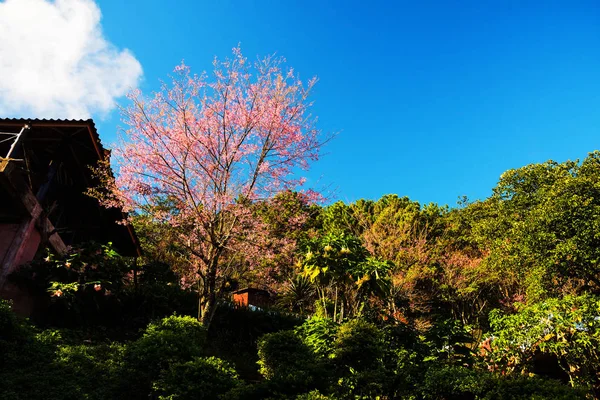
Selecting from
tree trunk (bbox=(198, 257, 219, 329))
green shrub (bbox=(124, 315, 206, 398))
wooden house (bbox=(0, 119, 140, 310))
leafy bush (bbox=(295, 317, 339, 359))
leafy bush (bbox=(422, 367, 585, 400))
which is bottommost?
leafy bush (bbox=(422, 367, 585, 400))

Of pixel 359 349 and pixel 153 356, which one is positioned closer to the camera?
pixel 153 356

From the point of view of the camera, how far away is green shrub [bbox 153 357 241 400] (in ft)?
14.3

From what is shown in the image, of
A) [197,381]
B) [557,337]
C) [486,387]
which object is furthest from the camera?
[557,337]

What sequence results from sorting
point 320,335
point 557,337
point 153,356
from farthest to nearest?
point 320,335, point 557,337, point 153,356

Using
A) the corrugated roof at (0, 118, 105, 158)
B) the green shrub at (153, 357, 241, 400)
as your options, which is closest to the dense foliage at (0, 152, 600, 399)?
the green shrub at (153, 357, 241, 400)

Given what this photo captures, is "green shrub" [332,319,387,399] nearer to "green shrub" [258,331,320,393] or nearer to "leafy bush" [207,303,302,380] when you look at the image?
"green shrub" [258,331,320,393]

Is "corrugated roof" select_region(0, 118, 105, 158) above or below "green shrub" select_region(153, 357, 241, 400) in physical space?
above

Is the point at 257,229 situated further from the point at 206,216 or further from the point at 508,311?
the point at 508,311

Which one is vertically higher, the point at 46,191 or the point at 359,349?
the point at 46,191

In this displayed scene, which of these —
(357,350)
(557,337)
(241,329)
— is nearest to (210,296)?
(357,350)

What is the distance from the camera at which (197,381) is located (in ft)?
14.8

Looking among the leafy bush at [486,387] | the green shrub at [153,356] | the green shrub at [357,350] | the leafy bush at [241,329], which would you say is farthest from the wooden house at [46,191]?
the leafy bush at [486,387]

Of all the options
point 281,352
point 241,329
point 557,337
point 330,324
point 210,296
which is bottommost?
point 281,352

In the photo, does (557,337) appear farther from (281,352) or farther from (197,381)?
(197,381)
